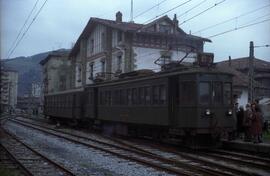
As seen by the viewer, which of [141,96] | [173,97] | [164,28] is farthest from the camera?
[164,28]

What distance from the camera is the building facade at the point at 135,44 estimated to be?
37875 mm

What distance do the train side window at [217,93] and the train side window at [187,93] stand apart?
2.93 feet

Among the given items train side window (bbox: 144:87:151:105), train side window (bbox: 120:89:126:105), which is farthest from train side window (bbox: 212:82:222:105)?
train side window (bbox: 120:89:126:105)

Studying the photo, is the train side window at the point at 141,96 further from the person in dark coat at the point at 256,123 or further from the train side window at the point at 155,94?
the person in dark coat at the point at 256,123

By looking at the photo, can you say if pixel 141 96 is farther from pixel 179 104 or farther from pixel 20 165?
pixel 20 165

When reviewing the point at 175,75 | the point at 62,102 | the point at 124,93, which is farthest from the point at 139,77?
the point at 62,102

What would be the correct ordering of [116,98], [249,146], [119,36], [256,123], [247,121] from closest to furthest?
1. [249,146]
2. [256,123]
3. [247,121]
4. [116,98]
5. [119,36]

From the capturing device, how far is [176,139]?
18.5 meters

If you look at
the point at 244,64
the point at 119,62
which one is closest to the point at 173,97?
the point at 119,62

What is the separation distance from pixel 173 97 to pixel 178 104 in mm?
384

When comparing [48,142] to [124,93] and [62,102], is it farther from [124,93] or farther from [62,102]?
[62,102]

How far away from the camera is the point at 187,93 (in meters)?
16.9

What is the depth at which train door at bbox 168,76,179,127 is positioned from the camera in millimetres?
17422

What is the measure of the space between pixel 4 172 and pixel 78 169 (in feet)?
6.42
